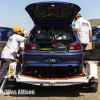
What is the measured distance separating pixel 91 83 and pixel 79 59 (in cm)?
70

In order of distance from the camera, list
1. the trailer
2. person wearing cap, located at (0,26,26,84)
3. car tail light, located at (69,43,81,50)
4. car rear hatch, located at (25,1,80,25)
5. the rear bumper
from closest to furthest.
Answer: the trailer → the rear bumper → car tail light, located at (69,43,81,50) → car rear hatch, located at (25,1,80,25) → person wearing cap, located at (0,26,26,84)

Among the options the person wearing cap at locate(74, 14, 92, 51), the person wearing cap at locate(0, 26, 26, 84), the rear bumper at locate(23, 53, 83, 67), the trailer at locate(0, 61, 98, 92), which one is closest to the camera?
the trailer at locate(0, 61, 98, 92)

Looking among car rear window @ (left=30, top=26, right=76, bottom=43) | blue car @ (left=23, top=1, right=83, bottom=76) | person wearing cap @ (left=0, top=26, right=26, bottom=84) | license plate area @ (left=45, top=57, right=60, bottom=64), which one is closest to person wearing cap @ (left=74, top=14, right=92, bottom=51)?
blue car @ (left=23, top=1, right=83, bottom=76)

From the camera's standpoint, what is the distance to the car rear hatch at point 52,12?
5089mm

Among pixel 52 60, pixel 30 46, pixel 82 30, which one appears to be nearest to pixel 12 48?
pixel 30 46

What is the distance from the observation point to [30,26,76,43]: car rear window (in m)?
Answer: 5.55

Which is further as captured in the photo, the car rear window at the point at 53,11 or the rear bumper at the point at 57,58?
the car rear window at the point at 53,11

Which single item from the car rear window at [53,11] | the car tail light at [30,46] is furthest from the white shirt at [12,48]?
the car rear window at [53,11]

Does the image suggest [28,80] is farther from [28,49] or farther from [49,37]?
[49,37]

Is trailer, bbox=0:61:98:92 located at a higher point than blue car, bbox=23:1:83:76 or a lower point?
lower

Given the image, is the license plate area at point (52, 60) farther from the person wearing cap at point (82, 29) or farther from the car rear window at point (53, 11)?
the person wearing cap at point (82, 29)

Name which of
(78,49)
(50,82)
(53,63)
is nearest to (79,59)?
(78,49)

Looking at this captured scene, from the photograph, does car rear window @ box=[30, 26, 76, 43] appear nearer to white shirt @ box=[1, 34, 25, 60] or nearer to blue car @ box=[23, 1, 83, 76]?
blue car @ box=[23, 1, 83, 76]

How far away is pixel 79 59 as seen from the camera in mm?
4762
